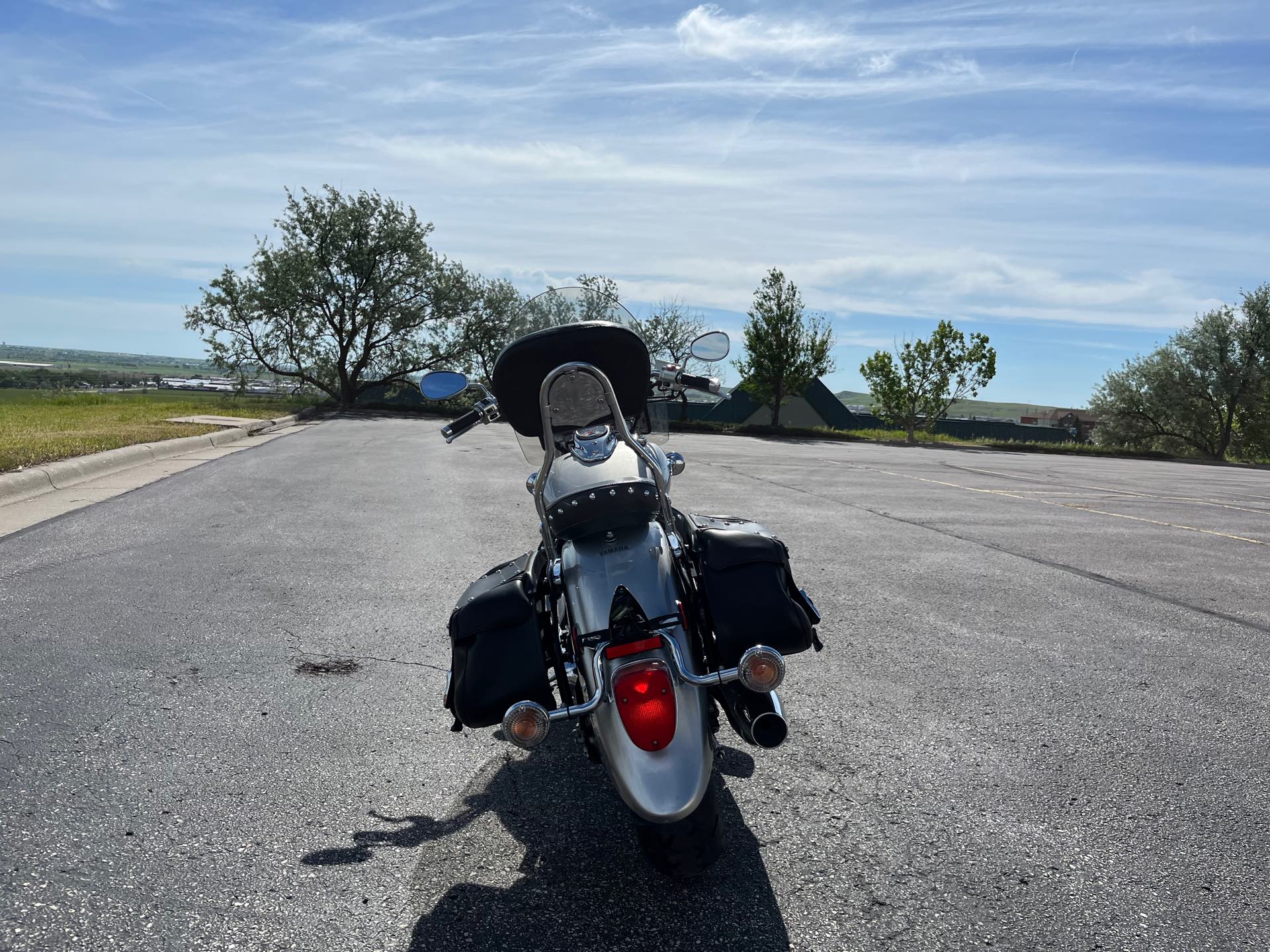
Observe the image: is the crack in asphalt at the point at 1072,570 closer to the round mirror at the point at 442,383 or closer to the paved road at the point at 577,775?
the paved road at the point at 577,775

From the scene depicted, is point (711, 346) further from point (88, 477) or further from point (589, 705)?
point (88, 477)

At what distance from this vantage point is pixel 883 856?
2.96m

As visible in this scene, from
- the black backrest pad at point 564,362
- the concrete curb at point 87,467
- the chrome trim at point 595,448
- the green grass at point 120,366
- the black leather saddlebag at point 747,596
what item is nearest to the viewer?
the black leather saddlebag at point 747,596

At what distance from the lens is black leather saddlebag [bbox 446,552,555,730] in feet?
9.05

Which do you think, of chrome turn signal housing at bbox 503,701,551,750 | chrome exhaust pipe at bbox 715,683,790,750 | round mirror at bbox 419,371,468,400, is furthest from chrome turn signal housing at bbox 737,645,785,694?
round mirror at bbox 419,371,468,400

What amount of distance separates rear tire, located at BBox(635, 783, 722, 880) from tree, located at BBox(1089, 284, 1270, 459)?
47.1 m

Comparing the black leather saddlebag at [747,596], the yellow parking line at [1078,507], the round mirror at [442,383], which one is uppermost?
the round mirror at [442,383]

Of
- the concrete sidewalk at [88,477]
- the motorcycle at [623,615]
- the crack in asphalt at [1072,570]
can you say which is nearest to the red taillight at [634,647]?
the motorcycle at [623,615]

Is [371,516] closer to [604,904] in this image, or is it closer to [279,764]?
[279,764]

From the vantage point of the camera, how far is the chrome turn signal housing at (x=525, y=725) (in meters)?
2.59

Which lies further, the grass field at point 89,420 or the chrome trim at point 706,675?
the grass field at point 89,420

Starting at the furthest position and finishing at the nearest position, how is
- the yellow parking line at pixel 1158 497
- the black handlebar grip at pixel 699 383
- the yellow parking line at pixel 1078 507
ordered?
the yellow parking line at pixel 1158 497 → the yellow parking line at pixel 1078 507 → the black handlebar grip at pixel 699 383

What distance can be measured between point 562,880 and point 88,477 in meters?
9.99

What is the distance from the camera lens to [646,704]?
8.51ft
